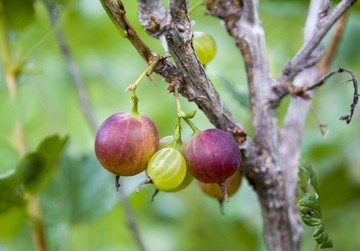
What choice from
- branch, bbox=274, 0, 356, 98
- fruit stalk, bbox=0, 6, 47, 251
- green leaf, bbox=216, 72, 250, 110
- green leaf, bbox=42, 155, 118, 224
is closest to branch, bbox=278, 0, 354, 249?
branch, bbox=274, 0, 356, 98

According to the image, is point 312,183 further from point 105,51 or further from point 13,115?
point 105,51

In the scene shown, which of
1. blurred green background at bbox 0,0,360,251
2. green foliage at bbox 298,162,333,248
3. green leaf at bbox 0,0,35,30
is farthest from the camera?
blurred green background at bbox 0,0,360,251

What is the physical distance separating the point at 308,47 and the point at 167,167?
0.34 m

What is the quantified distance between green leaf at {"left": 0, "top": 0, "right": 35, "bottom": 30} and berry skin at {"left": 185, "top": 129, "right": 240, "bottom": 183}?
0.63m

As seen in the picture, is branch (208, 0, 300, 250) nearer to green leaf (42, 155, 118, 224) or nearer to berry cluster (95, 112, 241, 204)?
berry cluster (95, 112, 241, 204)

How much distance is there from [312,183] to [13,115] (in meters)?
0.71

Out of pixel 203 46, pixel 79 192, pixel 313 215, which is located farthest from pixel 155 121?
pixel 313 215

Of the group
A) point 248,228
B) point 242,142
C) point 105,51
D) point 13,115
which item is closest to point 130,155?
point 242,142

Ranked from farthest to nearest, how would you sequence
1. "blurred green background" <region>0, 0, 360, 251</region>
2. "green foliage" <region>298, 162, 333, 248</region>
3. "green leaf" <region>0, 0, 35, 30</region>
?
"blurred green background" <region>0, 0, 360, 251</region> → "green leaf" <region>0, 0, 35, 30</region> → "green foliage" <region>298, 162, 333, 248</region>

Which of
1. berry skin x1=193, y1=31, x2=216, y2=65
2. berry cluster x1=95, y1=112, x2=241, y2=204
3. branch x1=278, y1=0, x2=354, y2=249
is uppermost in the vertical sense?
berry skin x1=193, y1=31, x2=216, y2=65

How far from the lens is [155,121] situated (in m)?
1.70

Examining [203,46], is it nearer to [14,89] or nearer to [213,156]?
[213,156]

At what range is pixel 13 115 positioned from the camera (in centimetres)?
102

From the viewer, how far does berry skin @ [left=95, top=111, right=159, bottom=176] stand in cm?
60
